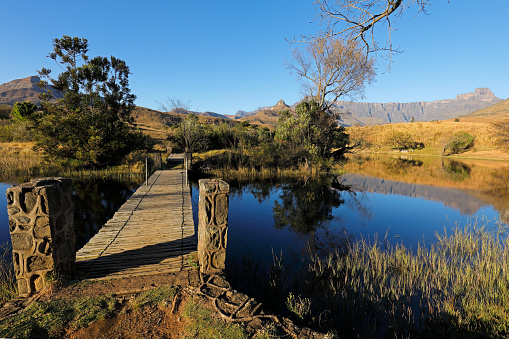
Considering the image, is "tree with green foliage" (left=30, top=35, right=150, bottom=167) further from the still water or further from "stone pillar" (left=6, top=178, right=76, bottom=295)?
"stone pillar" (left=6, top=178, right=76, bottom=295)

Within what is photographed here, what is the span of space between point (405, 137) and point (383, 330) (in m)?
45.3

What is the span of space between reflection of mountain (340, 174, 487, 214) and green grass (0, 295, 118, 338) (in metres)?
12.9

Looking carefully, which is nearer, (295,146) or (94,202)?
(94,202)

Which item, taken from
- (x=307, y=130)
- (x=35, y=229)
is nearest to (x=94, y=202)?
(x=35, y=229)

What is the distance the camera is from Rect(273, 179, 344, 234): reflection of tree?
8.48 meters

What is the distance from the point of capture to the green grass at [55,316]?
2426 millimetres

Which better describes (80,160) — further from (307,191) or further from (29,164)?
(307,191)

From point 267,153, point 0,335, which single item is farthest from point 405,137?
point 0,335

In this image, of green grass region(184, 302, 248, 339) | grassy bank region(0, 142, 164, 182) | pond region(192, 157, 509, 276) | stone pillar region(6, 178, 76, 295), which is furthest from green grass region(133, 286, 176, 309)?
grassy bank region(0, 142, 164, 182)

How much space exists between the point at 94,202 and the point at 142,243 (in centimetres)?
707

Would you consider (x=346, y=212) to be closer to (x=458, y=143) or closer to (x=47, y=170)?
(x=47, y=170)

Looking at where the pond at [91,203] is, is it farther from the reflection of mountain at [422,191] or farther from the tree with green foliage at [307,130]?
the reflection of mountain at [422,191]

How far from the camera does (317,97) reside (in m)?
19.1

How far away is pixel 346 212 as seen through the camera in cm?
1000
